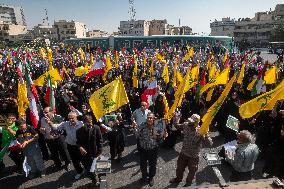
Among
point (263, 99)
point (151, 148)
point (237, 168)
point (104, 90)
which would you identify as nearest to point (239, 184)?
point (237, 168)

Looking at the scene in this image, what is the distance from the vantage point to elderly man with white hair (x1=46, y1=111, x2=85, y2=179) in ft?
22.5

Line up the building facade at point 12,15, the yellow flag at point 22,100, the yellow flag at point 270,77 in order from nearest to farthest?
the yellow flag at point 22,100 < the yellow flag at point 270,77 < the building facade at point 12,15

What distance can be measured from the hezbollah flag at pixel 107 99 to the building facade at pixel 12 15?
16001cm

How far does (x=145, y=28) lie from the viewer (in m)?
108

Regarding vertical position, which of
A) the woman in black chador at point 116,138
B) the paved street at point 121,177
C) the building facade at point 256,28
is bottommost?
the paved street at point 121,177

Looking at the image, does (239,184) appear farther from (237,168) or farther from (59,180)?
(59,180)

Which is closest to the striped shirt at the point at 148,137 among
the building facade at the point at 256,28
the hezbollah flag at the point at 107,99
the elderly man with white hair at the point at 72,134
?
the hezbollah flag at the point at 107,99

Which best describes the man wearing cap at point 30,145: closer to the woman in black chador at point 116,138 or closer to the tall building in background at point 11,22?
the woman in black chador at point 116,138

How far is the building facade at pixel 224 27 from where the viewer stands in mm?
107875

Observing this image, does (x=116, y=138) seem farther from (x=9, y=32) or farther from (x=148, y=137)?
(x=9, y=32)

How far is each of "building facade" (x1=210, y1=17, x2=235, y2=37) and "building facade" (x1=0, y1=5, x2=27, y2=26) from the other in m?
107

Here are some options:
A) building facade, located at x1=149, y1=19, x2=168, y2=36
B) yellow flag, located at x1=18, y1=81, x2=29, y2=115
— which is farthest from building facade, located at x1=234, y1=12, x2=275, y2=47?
yellow flag, located at x1=18, y1=81, x2=29, y2=115

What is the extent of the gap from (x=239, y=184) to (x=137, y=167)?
15.6ft

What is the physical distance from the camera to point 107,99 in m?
6.88
